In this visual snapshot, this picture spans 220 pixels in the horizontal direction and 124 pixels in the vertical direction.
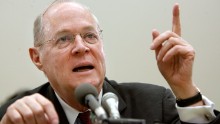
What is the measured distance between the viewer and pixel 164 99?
6.13 ft

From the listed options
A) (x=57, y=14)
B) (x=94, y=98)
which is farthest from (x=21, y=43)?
(x=94, y=98)

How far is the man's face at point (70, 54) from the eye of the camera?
1.59 m

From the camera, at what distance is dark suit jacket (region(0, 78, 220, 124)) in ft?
5.88

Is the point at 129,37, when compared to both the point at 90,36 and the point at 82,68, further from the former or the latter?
the point at 82,68

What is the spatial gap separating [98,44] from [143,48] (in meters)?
1.02

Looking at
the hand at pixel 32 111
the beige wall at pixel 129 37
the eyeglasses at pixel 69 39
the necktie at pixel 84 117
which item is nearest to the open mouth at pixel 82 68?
the eyeglasses at pixel 69 39

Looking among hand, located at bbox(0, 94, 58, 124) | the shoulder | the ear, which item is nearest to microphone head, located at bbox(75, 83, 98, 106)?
hand, located at bbox(0, 94, 58, 124)

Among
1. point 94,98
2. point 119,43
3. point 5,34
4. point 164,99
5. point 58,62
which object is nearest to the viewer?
point 94,98

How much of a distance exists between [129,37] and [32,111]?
5.26 ft

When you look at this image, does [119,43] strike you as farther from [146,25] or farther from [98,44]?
[98,44]

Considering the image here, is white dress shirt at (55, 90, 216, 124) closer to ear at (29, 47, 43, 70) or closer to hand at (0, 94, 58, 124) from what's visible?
hand at (0, 94, 58, 124)

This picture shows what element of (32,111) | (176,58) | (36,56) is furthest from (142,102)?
(32,111)

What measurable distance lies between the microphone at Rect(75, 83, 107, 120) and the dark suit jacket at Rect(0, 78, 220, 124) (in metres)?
0.69

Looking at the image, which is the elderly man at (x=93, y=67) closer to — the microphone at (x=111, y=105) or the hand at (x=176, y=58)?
the hand at (x=176, y=58)
